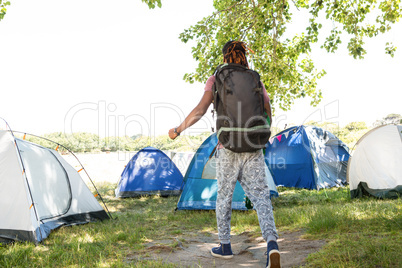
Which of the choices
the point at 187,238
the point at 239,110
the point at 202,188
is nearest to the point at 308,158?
the point at 202,188

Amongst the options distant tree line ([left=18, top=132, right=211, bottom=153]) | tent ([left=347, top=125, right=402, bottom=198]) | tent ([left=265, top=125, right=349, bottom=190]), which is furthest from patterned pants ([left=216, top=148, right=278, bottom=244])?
distant tree line ([left=18, top=132, right=211, bottom=153])

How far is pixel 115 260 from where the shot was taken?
348 cm

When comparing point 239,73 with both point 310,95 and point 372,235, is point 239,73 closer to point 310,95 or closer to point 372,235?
point 372,235

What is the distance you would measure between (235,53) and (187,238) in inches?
112

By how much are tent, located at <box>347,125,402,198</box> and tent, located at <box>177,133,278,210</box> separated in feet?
9.88

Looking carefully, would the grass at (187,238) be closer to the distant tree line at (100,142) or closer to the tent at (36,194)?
the tent at (36,194)

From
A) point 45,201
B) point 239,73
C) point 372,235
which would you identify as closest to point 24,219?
point 45,201

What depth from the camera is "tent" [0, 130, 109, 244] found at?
459cm

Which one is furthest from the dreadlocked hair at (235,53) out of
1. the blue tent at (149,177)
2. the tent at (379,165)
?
the blue tent at (149,177)

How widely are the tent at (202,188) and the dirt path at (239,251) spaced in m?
2.02

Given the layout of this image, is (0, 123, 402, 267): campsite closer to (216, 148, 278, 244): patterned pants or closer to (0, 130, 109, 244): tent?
(0, 130, 109, 244): tent

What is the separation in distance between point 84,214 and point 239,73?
438cm

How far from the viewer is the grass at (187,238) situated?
9.61 feet

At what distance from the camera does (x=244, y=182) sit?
319 cm
